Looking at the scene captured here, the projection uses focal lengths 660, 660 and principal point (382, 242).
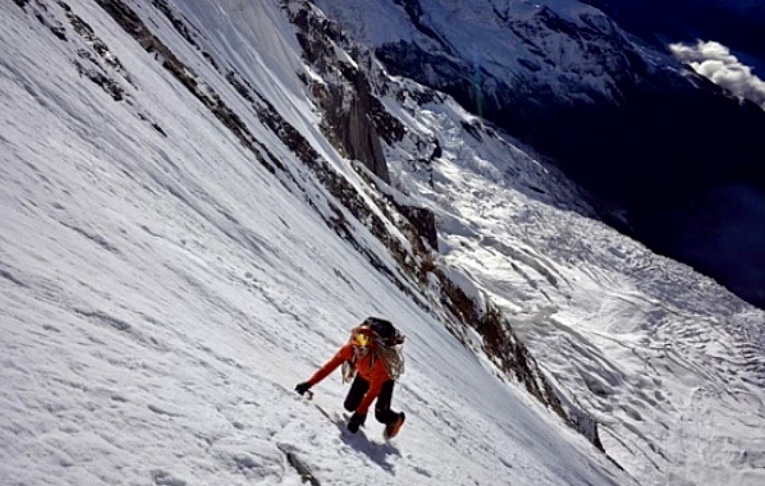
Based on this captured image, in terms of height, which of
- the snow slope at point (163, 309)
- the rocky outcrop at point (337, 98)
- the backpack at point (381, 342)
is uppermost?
the rocky outcrop at point (337, 98)

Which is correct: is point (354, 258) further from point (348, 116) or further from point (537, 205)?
point (537, 205)

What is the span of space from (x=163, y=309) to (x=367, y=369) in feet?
7.58

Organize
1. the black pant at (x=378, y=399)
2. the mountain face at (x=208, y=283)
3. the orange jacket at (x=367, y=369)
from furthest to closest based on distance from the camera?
the black pant at (x=378, y=399) → the orange jacket at (x=367, y=369) → the mountain face at (x=208, y=283)

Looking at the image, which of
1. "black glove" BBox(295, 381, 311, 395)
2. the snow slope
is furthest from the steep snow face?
"black glove" BBox(295, 381, 311, 395)

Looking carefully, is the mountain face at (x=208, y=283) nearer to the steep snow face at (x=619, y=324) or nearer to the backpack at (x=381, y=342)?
the backpack at (x=381, y=342)

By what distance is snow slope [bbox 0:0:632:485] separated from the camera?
4.66 m

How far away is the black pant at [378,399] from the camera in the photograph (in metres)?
7.54

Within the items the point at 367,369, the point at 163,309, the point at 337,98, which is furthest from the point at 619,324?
the point at 163,309

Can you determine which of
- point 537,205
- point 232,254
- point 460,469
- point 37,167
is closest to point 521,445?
point 460,469

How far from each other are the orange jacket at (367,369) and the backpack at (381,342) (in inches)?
1.4

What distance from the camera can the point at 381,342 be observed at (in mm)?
7328

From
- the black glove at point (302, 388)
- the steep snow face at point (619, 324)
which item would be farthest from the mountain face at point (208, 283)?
the steep snow face at point (619, 324)

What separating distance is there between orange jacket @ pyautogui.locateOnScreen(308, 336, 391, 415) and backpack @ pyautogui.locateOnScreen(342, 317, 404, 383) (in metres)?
0.03

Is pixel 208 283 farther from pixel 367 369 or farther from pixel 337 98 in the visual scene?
pixel 337 98
